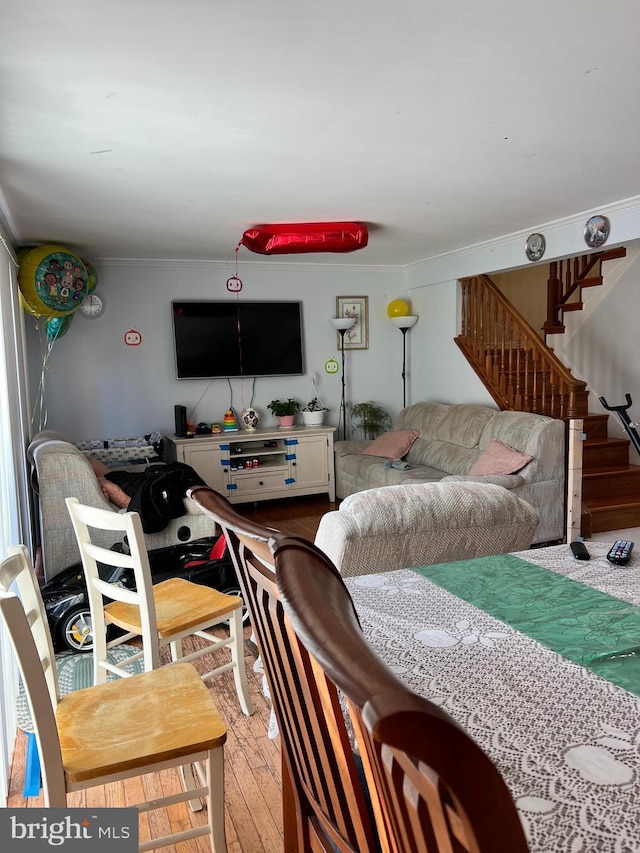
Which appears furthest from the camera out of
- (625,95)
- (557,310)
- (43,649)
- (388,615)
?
(557,310)

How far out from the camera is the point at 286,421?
6.61 meters

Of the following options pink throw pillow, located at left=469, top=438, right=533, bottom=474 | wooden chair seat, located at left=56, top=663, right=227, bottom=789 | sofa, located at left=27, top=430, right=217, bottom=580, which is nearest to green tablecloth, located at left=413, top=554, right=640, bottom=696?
wooden chair seat, located at left=56, top=663, right=227, bottom=789

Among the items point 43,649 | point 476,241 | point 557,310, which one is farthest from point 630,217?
point 43,649

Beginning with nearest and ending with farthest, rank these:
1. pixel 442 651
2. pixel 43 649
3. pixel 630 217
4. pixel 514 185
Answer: pixel 442 651, pixel 43 649, pixel 514 185, pixel 630 217

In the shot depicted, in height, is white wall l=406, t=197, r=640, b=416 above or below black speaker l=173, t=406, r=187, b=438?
above

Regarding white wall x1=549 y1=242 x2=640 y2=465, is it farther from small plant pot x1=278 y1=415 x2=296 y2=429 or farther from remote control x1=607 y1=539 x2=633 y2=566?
remote control x1=607 y1=539 x2=633 y2=566

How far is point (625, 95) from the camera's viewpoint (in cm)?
243

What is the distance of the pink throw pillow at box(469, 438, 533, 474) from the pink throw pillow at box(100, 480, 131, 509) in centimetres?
253

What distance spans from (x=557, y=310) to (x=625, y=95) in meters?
4.37

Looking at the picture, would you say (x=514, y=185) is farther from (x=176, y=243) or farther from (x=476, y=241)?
(x=176, y=243)

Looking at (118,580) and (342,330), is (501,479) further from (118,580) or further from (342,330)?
(342,330)

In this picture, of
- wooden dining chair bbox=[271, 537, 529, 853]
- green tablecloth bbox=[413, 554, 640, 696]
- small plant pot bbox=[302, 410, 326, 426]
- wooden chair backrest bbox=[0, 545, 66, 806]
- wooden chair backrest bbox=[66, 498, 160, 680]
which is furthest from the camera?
small plant pot bbox=[302, 410, 326, 426]

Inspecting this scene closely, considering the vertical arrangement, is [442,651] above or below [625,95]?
below

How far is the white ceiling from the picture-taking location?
181 cm
